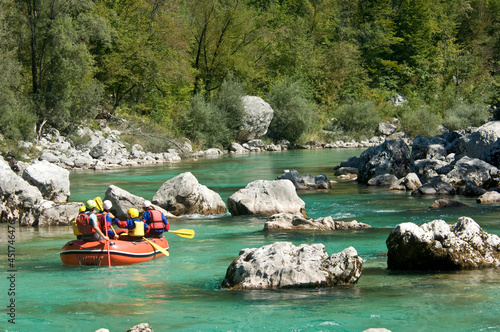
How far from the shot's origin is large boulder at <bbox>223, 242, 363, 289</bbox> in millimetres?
7621

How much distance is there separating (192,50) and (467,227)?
36976mm

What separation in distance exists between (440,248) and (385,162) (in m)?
13.1

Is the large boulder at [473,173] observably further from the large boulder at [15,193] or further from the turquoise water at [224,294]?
the large boulder at [15,193]

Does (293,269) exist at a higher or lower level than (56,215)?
lower

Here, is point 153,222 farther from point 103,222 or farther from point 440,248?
point 440,248

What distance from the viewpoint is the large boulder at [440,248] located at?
8.41 meters

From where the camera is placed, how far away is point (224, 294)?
7.52 metres

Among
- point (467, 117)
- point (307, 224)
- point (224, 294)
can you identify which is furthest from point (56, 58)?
point (467, 117)

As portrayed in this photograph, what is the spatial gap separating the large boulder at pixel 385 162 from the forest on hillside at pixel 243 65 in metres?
15.0

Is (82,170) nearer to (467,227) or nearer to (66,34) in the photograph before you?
(66,34)

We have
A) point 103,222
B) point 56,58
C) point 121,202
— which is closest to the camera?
point 103,222

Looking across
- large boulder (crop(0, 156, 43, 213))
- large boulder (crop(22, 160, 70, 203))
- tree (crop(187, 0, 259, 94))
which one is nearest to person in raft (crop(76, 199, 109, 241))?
large boulder (crop(0, 156, 43, 213))

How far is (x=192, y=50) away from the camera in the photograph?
4350 cm

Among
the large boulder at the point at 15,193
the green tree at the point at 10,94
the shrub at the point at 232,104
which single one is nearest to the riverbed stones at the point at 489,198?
the large boulder at the point at 15,193
